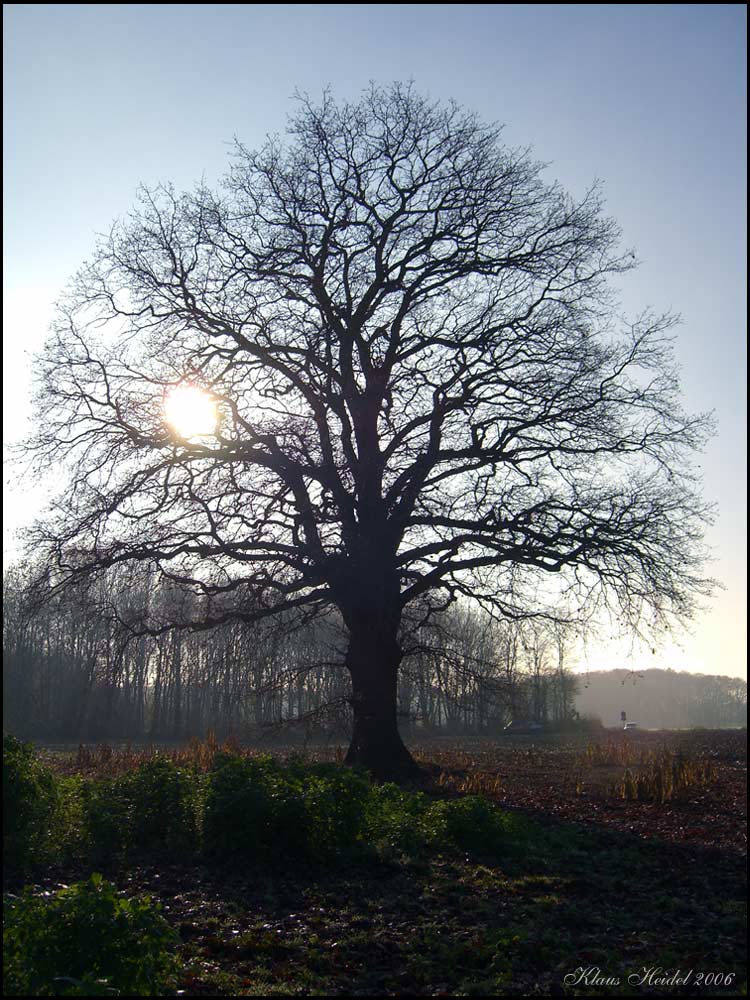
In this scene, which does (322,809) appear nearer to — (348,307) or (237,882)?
(237,882)

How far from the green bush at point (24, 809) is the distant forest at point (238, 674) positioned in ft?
21.6

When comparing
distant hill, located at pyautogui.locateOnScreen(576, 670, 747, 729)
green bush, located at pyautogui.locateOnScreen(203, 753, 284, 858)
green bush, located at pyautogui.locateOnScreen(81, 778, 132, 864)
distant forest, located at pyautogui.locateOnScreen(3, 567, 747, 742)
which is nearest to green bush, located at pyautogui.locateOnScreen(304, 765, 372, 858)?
green bush, located at pyautogui.locateOnScreen(203, 753, 284, 858)

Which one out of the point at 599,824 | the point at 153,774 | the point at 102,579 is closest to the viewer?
the point at 153,774

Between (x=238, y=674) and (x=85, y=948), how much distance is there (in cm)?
1478

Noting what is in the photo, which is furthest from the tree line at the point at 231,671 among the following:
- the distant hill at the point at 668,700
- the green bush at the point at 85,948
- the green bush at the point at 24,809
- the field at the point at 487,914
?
the distant hill at the point at 668,700

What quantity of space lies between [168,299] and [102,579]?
5.73 metres

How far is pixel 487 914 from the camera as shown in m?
7.34

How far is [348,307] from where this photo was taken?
17312 millimetres

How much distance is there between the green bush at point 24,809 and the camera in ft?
27.4

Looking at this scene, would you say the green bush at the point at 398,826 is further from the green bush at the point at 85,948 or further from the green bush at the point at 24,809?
the green bush at the point at 85,948

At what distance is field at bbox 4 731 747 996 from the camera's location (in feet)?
19.5

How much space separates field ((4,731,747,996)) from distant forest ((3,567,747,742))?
516 centimetres

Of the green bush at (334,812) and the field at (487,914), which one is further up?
the green bush at (334,812)

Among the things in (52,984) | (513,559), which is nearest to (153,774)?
(52,984)
